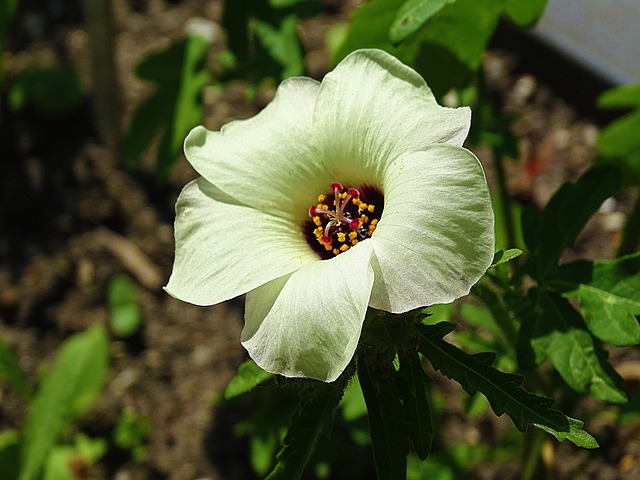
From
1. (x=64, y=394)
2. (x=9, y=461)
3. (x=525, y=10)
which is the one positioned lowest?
(x=9, y=461)

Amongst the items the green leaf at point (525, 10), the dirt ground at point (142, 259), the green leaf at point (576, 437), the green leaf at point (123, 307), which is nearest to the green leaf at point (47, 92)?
the dirt ground at point (142, 259)

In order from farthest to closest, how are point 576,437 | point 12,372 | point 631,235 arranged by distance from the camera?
point 12,372 → point 631,235 → point 576,437

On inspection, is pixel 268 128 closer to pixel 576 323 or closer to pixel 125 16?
pixel 576 323

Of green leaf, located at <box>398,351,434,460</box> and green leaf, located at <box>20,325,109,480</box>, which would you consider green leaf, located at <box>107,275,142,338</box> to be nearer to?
green leaf, located at <box>20,325,109,480</box>

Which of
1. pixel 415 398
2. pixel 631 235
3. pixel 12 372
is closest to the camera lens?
pixel 415 398

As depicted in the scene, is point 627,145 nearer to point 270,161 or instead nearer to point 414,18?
point 414,18

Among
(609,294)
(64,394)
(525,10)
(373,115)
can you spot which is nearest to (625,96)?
(525,10)

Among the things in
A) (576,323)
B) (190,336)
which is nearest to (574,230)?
(576,323)

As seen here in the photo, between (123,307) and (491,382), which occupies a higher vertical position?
(491,382)
